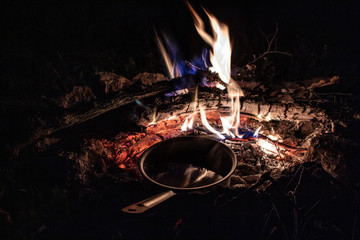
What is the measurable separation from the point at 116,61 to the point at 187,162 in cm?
404

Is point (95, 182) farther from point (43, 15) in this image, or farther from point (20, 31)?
point (43, 15)

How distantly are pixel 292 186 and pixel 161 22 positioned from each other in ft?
12.9

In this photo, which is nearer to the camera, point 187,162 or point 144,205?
point 144,205

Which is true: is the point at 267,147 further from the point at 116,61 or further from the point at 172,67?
the point at 116,61

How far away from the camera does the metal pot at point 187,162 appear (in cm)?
243

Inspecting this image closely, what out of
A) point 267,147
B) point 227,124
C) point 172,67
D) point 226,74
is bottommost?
point 267,147

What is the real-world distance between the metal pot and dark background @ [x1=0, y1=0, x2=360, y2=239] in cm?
28

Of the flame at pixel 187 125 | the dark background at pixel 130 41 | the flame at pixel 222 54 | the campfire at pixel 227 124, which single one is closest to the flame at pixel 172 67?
the dark background at pixel 130 41

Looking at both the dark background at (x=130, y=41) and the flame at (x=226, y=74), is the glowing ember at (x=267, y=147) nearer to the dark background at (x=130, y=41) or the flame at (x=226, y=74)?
the flame at (x=226, y=74)

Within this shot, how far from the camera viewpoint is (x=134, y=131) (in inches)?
131

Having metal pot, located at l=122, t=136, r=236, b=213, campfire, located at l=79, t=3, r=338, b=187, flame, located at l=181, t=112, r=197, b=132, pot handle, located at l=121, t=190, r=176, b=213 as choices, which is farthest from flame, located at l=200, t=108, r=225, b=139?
pot handle, located at l=121, t=190, r=176, b=213

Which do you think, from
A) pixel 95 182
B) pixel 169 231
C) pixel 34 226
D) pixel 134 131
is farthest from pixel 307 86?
pixel 34 226

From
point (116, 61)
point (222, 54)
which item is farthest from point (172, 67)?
point (116, 61)

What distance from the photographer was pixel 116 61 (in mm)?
5879
